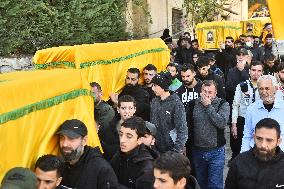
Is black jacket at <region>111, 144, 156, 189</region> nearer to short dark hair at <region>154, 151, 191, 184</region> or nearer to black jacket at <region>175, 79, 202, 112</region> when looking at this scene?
short dark hair at <region>154, 151, 191, 184</region>

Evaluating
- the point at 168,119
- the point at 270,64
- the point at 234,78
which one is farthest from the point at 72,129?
the point at 270,64

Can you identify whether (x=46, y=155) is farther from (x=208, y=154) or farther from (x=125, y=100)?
(x=208, y=154)

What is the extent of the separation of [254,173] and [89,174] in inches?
52.3

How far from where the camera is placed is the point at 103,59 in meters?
6.86

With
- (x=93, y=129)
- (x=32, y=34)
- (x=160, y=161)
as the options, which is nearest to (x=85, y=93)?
(x=93, y=129)

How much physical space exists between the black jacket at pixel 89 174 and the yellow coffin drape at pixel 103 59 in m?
2.13

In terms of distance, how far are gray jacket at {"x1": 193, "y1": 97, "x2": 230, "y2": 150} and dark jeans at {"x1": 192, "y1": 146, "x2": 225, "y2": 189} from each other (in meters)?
0.09

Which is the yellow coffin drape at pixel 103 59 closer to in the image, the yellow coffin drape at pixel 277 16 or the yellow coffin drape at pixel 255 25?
the yellow coffin drape at pixel 277 16

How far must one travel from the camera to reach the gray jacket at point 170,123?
5.96 meters

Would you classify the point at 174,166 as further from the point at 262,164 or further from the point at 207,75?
the point at 207,75

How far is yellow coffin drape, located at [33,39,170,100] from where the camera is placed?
237 inches

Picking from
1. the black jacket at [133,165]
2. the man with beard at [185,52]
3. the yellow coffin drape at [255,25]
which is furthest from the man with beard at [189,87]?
the yellow coffin drape at [255,25]

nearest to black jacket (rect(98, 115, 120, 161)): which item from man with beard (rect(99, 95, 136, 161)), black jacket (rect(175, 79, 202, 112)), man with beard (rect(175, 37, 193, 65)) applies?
man with beard (rect(99, 95, 136, 161))

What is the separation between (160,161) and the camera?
3.44 metres
